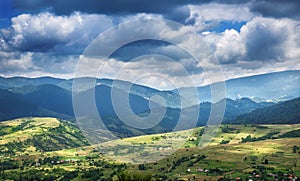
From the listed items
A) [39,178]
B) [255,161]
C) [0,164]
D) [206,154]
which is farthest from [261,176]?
[0,164]

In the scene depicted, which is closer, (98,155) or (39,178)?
(39,178)

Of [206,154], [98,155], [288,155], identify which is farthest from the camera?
[98,155]

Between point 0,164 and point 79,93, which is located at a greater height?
point 79,93

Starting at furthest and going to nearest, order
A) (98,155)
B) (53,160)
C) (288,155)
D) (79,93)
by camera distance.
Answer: (98,155) → (53,160) → (288,155) → (79,93)

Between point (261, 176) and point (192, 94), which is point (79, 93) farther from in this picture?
point (261, 176)

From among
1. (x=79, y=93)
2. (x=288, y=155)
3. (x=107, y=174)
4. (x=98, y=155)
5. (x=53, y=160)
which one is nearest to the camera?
(x=79, y=93)

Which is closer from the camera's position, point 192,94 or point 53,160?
point 192,94

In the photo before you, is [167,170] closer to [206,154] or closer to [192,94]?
[206,154]

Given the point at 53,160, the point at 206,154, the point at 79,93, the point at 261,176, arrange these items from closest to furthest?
the point at 79,93
the point at 261,176
the point at 206,154
the point at 53,160

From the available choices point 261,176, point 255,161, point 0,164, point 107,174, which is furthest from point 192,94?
point 0,164
